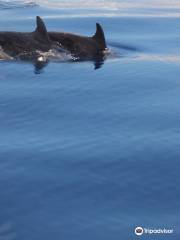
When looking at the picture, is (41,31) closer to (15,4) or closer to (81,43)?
(81,43)

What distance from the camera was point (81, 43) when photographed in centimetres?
1588

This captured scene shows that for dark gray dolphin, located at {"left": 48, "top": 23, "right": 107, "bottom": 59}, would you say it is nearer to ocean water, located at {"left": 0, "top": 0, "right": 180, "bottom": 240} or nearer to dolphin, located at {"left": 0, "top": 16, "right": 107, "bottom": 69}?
dolphin, located at {"left": 0, "top": 16, "right": 107, "bottom": 69}

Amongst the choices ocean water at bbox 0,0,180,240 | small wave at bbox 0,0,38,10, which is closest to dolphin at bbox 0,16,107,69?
ocean water at bbox 0,0,180,240

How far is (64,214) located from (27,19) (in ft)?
51.6

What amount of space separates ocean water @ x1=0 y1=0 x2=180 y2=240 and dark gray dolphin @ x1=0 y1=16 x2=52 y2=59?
1.00 meters

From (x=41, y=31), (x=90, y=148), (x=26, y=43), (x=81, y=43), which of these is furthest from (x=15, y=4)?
(x=90, y=148)

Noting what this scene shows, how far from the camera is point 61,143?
828cm

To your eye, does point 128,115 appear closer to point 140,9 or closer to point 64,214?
point 64,214

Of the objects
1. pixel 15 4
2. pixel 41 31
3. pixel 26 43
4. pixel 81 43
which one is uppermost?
pixel 15 4

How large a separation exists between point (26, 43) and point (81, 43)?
1539mm

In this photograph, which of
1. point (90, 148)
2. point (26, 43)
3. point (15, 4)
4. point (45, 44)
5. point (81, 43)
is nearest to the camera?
point (90, 148)

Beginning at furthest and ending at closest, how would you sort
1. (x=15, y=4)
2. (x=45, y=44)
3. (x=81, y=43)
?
(x=15, y=4) → (x=81, y=43) → (x=45, y=44)

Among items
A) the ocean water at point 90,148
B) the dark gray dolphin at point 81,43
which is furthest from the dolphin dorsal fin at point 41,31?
Result: the ocean water at point 90,148

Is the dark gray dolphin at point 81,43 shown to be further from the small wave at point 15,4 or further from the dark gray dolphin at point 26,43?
the small wave at point 15,4
